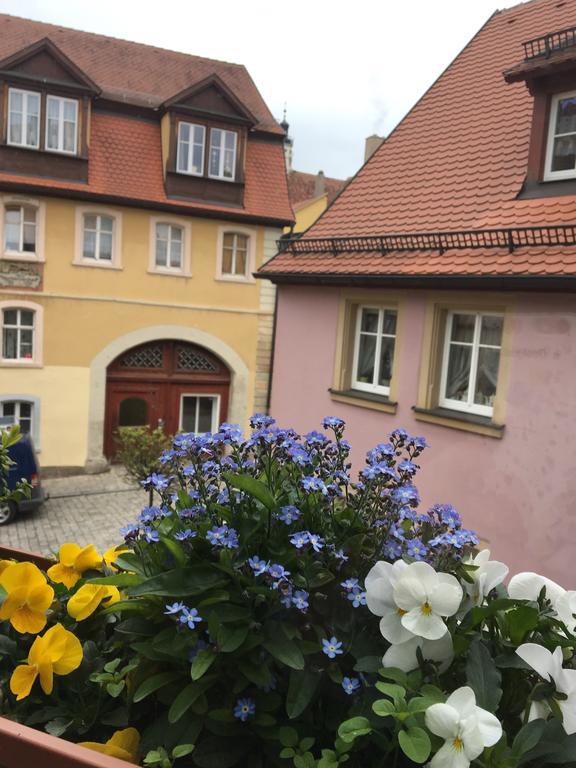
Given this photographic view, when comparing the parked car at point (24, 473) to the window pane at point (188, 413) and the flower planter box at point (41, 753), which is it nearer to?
the window pane at point (188, 413)

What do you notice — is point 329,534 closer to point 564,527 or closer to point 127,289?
point 564,527

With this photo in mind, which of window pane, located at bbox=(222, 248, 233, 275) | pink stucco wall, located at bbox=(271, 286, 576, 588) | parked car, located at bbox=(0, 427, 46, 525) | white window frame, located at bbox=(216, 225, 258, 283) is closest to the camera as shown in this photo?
pink stucco wall, located at bbox=(271, 286, 576, 588)

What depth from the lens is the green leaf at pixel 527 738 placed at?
4.92 ft

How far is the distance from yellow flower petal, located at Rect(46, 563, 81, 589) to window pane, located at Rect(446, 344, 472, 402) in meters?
7.29

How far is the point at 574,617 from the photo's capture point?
5.97 feet

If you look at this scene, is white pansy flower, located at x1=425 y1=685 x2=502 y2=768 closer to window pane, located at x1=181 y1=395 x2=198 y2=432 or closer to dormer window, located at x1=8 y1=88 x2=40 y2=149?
dormer window, located at x1=8 y1=88 x2=40 y2=149

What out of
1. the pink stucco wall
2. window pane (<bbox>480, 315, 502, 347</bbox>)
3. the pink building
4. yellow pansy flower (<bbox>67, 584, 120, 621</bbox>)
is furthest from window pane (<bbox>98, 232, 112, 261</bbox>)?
yellow pansy flower (<bbox>67, 584, 120, 621</bbox>)

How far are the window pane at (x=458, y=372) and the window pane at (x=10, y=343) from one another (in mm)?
11460

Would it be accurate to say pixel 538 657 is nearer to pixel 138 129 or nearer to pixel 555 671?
pixel 555 671

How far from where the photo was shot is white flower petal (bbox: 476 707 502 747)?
1470 mm

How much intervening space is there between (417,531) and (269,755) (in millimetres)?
796

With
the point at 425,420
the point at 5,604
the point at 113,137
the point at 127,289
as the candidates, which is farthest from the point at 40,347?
the point at 5,604

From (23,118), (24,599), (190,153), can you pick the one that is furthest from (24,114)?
(24,599)

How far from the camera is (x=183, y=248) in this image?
59.8ft
